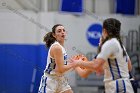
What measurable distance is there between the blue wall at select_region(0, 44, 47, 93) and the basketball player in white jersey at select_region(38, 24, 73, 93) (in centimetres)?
563

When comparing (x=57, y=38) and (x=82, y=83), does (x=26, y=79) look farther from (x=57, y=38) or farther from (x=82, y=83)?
(x=57, y=38)

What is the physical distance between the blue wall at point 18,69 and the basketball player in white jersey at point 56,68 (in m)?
5.63

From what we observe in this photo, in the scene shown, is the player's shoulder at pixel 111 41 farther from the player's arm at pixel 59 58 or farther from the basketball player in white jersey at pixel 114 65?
the player's arm at pixel 59 58

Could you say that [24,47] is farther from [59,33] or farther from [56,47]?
[56,47]

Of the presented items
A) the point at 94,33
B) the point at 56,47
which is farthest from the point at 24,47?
the point at 56,47

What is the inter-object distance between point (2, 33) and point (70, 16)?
187 cm

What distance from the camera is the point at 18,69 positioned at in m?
11.3

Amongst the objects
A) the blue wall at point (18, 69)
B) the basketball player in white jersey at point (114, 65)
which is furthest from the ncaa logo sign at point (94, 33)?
the basketball player in white jersey at point (114, 65)

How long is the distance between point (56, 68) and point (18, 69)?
5.97 m

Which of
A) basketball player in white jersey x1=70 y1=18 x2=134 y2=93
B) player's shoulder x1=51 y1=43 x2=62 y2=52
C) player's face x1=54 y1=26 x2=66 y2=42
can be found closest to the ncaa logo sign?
player's face x1=54 y1=26 x2=66 y2=42

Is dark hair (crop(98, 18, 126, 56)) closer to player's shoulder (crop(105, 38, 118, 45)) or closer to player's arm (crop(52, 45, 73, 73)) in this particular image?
player's shoulder (crop(105, 38, 118, 45))

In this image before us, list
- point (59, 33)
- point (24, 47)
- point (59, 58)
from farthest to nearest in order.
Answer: point (24, 47), point (59, 33), point (59, 58)

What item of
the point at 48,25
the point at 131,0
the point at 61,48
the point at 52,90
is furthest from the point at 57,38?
the point at 131,0

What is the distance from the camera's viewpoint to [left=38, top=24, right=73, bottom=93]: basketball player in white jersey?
5363mm
